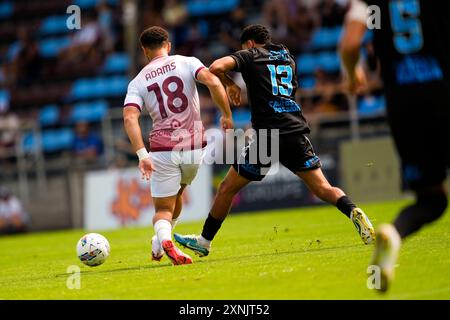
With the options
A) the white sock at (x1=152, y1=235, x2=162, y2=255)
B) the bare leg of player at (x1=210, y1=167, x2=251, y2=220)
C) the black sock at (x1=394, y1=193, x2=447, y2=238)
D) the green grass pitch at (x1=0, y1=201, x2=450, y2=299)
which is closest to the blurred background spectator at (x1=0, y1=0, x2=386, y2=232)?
the green grass pitch at (x1=0, y1=201, x2=450, y2=299)

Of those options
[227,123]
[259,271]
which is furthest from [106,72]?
[259,271]

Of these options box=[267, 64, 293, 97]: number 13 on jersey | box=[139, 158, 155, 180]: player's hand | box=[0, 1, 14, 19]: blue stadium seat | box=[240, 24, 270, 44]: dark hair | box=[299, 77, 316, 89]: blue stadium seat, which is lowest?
box=[139, 158, 155, 180]: player's hand

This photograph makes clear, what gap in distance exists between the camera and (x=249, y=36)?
9492 mm

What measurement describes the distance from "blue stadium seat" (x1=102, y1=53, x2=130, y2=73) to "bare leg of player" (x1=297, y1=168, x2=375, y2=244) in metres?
17.7

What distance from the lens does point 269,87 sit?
367 inches

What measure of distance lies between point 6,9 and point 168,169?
77.7 ft

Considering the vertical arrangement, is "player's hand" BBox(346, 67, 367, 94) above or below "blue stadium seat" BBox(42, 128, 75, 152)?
above

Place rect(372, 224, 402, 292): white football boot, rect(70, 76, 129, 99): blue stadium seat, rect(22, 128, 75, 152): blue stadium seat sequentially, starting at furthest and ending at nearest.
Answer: rect(70, 76, 129, 99): blue stadium seat, rect(22, 128, 75, 152): blue stadium seat, rect(372, 224, 402, 292): white football boot

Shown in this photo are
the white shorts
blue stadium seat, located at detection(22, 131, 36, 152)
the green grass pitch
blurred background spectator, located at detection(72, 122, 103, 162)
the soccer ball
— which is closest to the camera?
the green grass pitch

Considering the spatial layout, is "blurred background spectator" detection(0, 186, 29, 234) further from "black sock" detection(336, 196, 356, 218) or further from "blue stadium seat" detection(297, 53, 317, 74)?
"black sock" detection(336, 196, 356, 218)

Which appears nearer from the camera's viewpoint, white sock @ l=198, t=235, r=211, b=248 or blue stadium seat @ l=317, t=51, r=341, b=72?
white sock @ l=198, t=235, r=211, b=248

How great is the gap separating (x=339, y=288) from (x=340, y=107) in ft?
45.8

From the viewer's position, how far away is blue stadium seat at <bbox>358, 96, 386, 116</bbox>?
19891 millimetres
